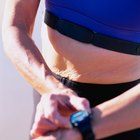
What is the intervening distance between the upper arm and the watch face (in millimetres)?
421

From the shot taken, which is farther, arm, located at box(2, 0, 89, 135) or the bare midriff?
the bare midriff

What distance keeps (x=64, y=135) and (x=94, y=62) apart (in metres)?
0.35

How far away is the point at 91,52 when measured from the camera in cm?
105

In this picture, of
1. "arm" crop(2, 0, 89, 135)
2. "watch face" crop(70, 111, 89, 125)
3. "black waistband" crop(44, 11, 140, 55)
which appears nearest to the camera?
"watch face" crop(70, 111, 89, 125)

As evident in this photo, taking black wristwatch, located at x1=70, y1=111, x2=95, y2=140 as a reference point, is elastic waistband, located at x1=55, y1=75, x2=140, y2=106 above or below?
below

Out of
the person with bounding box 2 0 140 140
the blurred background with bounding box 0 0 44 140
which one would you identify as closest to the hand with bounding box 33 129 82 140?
the person with bounding box 2 0 140 140

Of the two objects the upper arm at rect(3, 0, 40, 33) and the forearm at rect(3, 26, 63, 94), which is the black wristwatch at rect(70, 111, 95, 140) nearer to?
the forearm at rect(3, 26, 63, 94)

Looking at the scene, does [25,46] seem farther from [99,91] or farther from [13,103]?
[13,103]

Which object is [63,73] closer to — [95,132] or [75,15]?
[75,15]

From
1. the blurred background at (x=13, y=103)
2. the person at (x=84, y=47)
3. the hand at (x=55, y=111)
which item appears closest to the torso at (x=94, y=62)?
the person at (x=84, y=47)


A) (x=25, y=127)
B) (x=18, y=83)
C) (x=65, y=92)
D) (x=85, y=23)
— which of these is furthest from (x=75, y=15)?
(x=25, y=127)

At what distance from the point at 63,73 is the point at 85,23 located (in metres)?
0.17

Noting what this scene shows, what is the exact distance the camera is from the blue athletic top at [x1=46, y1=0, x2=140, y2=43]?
1.01 meters

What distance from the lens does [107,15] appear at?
3.36ft
